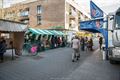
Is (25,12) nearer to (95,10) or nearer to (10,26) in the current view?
(95,10)

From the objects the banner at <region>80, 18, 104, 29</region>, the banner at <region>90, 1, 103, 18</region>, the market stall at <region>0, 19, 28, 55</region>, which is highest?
the banner at <region>90, 1, 103, 18</region>

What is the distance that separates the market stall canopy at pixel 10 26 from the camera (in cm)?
1497

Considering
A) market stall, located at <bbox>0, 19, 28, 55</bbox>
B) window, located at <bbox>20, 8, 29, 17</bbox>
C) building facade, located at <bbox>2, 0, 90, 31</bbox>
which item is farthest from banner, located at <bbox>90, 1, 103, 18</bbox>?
window, located at <bbox>20, 8, 29, 17</bbox>

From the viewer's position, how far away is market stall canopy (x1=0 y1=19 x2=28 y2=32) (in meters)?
15.0

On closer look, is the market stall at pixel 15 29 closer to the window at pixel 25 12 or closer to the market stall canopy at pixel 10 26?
the market stall canopy at pixel 10 26

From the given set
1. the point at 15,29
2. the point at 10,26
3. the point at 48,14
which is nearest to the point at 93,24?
the point at 15,29

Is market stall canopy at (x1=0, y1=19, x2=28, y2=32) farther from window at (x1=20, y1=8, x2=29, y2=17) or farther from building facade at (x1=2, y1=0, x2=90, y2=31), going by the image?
window at (x1=20, y1=8, x2=29, y2=17)

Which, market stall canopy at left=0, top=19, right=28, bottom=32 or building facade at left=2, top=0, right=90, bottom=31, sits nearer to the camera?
market stall canopy at left=0, top=19, right=28, bottom=32

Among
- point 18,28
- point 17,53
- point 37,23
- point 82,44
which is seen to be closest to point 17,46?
point 17,53

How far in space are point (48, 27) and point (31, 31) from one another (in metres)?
24.0

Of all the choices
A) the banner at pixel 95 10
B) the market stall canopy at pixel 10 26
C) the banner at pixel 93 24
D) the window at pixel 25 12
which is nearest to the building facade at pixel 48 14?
the window at pixel 25 12

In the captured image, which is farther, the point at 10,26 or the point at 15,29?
the point at 15,29

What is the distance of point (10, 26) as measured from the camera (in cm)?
1595

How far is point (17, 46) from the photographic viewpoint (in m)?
18.9
